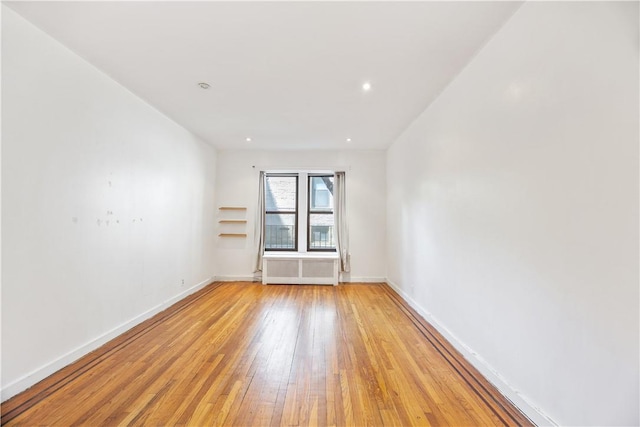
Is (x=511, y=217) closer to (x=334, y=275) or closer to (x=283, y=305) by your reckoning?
(x=283, y=305)

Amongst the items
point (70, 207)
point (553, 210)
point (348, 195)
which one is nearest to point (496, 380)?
point (553, 210)

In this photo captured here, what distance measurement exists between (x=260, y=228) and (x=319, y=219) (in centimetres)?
126

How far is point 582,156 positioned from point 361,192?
4.09m

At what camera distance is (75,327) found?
7.44ft

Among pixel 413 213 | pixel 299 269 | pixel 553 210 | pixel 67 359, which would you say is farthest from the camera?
pixel 299 269

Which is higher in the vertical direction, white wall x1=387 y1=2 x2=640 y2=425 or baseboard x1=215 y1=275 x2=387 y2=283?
white wall x1=387 y1=2 x2=640 y2=425

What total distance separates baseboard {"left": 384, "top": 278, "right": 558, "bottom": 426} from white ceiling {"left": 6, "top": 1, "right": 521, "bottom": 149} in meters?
2.52

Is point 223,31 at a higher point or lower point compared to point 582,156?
higher

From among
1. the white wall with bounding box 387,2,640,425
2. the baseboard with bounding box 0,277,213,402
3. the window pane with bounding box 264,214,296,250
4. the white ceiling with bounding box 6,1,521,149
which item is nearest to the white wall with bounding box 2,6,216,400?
the baseboard with bounding box 0,277,213,402

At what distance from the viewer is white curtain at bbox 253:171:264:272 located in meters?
5.29

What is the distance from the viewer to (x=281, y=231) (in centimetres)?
575

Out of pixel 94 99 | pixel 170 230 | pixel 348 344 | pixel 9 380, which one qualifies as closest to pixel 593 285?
pixel 348 344

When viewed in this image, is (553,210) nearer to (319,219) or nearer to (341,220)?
(341,220)

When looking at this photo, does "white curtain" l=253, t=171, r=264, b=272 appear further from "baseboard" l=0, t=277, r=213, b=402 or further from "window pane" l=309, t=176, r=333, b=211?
"baseboard" l=0, t=277, r=213, b=402
